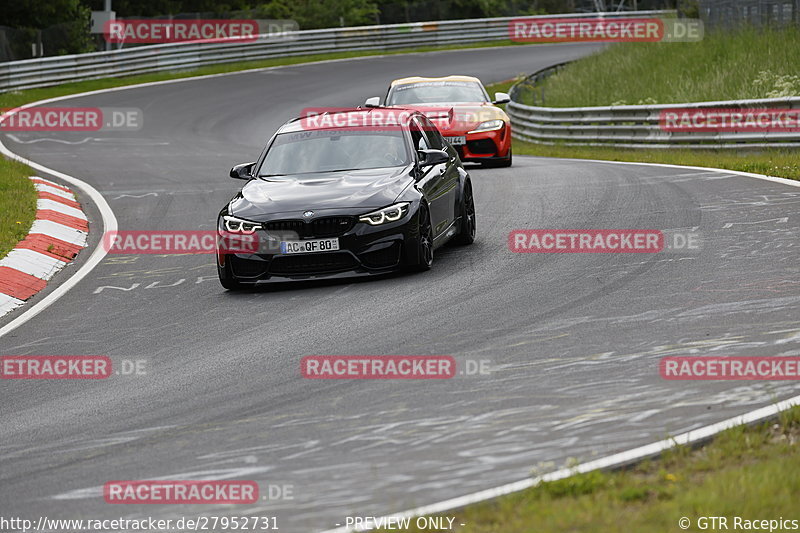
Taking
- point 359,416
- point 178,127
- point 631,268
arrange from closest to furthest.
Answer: point 359,416
point 631,268
point 178,127

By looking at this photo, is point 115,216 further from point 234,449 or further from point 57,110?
point 57,110

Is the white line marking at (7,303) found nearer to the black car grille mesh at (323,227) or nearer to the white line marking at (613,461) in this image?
the black car grille mesh at (323,227)

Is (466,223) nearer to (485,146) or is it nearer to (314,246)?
(314,246)

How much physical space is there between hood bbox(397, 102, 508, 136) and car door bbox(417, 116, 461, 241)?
7049 millimetres

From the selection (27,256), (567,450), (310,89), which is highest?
(567,450)

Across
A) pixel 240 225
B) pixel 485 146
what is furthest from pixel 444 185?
pixel 485 146

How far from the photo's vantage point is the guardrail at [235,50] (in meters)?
37.3

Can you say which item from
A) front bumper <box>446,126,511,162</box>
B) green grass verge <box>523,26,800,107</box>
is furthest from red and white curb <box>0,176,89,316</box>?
green grass verge <box>523,26,800,107</box>

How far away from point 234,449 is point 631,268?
4.95m

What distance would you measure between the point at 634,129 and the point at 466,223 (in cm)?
1271

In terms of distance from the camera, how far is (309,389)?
6.96m

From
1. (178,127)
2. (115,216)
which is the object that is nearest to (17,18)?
(178,127)

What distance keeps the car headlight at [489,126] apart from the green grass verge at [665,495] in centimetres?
1462

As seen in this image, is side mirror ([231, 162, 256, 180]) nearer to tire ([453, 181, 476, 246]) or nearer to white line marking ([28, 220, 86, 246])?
tire ([453, 181, 476, 246])
